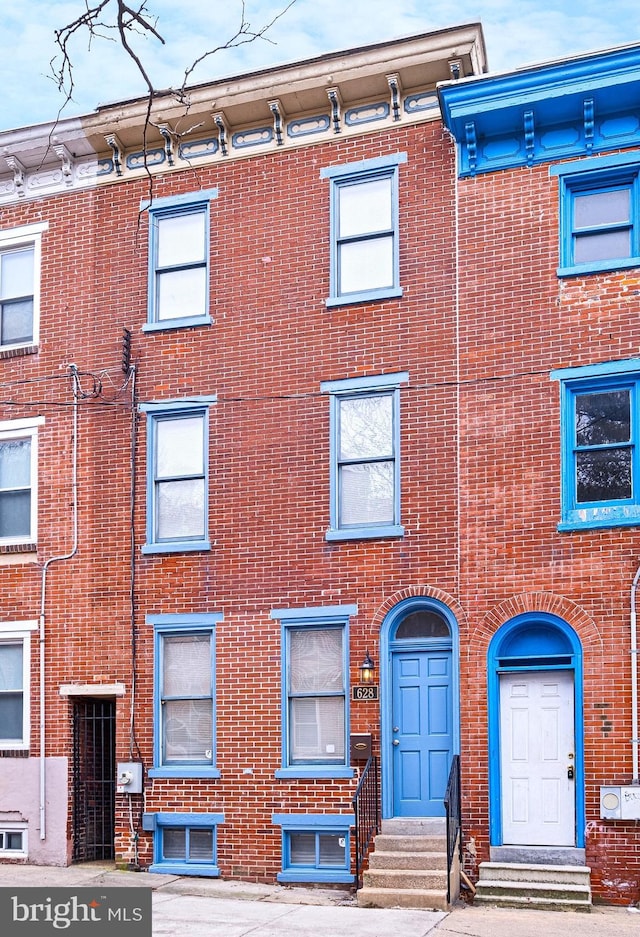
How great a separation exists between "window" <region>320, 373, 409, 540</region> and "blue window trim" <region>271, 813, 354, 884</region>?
3.34 meters

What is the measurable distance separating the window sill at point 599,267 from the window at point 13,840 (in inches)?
387

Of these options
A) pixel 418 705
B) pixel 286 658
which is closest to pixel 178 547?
pixel 286 658

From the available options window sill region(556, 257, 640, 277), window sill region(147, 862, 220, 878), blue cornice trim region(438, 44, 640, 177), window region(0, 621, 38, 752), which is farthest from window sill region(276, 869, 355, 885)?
blue cornice trim region(438, 44, 640, 177)

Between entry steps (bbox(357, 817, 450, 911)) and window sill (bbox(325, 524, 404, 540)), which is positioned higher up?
window sill (bbox(325, 524, 404, 540))

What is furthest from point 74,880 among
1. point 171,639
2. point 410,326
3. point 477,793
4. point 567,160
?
point 567,160

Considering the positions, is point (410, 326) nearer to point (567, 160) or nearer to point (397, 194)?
point (397, 194)

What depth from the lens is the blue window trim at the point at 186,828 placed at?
49.5 feet

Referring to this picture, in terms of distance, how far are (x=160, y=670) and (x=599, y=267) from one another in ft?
24.3

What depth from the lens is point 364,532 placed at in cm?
1493

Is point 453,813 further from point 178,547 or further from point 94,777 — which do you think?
point 94,777

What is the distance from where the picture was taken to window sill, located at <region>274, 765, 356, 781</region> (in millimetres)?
14562

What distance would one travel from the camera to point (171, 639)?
15.9m

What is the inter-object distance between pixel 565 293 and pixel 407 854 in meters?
6.65

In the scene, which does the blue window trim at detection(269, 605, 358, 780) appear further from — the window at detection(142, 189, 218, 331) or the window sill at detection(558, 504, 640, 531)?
the window at detection(142, 189, 218, 331)
